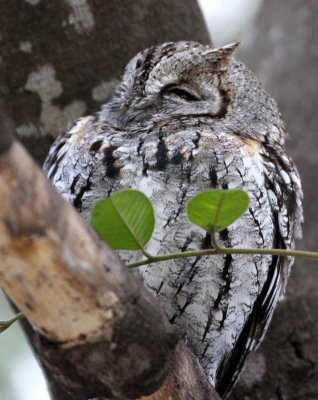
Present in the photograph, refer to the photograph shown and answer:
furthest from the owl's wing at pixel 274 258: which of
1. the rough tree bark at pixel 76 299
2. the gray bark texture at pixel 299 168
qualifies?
the rough tree bark at pixel 76 299

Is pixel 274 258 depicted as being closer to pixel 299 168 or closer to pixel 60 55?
pixel 60 55

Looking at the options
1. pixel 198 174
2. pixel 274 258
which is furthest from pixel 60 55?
pixel 274 258

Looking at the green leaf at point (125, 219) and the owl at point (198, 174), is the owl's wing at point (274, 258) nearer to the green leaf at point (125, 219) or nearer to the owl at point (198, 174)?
the owl at point (198, 174)

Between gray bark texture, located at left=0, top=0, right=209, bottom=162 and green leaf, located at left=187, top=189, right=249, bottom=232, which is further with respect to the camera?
gray bark texture, located at left=0, top=0, right=209, bottom=162

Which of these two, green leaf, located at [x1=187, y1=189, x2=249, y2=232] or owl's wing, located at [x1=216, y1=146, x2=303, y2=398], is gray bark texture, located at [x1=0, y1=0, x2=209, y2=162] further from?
green leaf, located at [x1=187, y1=189, x2=249, y2=232]

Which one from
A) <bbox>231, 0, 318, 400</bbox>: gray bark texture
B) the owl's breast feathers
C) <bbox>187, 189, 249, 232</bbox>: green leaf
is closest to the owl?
the owl's breast feathers

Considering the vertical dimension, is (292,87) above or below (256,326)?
above
